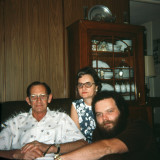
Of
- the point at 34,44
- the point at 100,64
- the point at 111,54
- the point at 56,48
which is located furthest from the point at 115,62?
the point at 34,44

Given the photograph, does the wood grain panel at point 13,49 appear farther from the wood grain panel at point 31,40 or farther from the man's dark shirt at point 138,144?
the man's dark shirt at point 138,144

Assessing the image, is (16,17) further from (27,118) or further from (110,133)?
(110,133)

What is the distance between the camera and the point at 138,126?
1233 mm

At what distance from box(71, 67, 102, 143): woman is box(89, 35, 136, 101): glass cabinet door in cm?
59

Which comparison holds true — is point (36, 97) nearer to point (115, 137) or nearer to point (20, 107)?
point (20, 107)

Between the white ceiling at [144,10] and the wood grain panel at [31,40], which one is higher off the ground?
the white ceiling at [144,10]

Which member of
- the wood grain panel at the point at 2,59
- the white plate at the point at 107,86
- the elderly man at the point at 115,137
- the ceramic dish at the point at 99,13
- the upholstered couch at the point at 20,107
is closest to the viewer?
the elderly man at the point at 115,137

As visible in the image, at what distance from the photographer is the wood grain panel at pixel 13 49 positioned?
2.48m

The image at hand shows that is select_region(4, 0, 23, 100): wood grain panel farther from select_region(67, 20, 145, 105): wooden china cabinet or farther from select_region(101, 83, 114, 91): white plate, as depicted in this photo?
select_region(101, 83, 114, 91): white plate

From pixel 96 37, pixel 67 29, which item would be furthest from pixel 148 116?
pixel 67 29

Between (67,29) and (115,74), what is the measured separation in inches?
39.3

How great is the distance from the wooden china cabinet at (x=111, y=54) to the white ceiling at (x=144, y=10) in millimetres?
1343

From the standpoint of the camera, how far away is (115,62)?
9.29ft


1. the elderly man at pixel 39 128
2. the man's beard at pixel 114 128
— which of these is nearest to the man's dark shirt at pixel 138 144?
the man's beard at pixel 114 128
